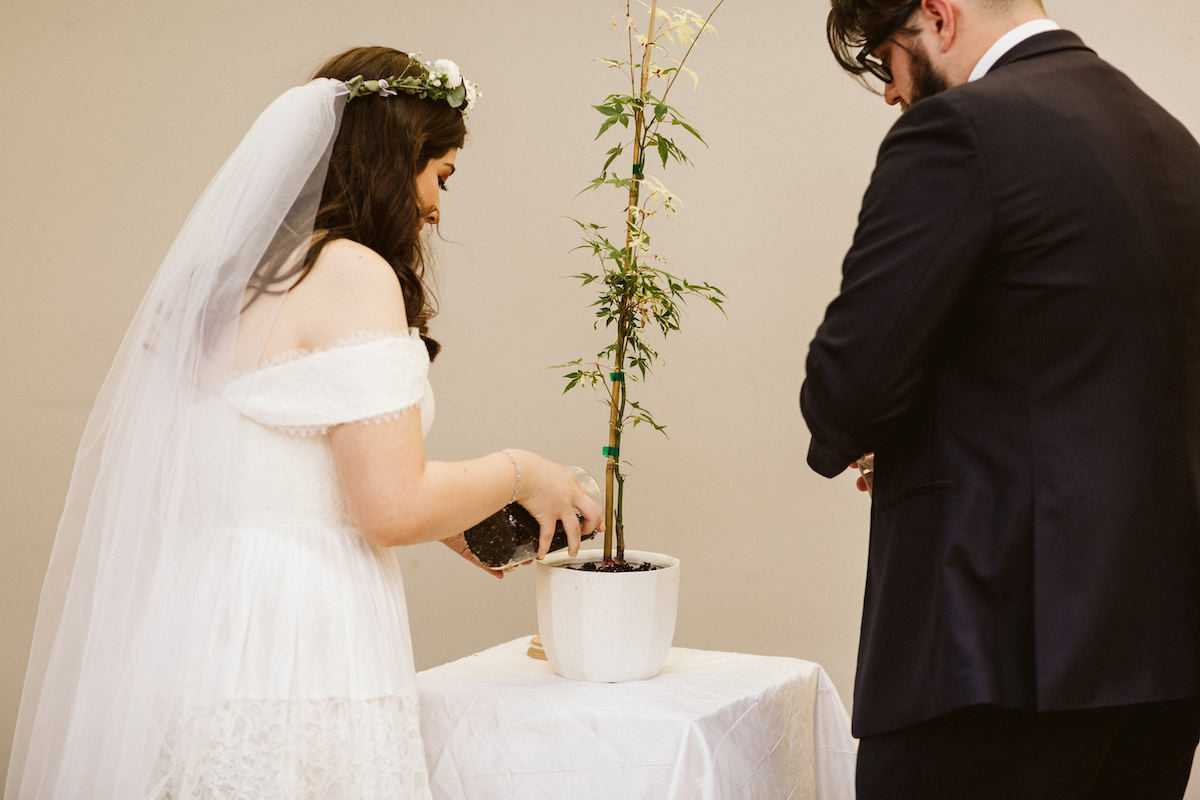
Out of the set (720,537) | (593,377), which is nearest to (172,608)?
(593,377)

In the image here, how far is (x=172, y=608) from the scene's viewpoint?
4.09ft

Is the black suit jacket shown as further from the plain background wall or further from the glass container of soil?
the plain background wall

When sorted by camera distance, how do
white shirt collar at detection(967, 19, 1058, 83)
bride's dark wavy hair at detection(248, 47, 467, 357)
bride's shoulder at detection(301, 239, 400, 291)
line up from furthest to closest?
bride's dark wavy hair at detection(248, 47, 467, 357), bride's shoulder at detection(301, 239, 400, 291), white shirt collar at detection(967, 19, 1058, 83)

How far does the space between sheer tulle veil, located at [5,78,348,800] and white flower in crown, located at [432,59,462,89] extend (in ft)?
0.42

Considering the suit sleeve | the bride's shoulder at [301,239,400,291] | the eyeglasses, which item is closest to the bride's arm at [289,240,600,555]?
the bride's shoulder at [301,239,400,291]

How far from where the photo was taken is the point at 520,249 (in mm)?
2904

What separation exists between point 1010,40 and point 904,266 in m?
0.32

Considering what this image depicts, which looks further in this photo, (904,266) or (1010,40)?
(1010,40)

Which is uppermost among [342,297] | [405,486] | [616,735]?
[342,297]

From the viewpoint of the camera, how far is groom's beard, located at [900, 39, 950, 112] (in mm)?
1194

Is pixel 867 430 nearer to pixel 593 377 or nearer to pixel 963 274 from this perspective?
pixel 963 274

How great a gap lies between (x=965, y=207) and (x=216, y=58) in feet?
8.28

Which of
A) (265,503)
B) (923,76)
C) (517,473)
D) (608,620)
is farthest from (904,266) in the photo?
(265,503)

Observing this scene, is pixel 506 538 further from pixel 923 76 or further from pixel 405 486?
pixel 923 76
